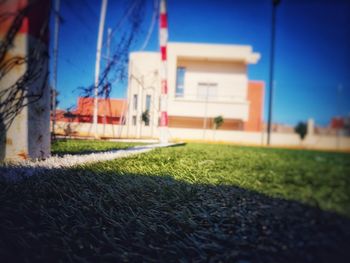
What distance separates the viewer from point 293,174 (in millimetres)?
894

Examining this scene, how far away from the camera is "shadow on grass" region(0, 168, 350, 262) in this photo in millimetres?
746

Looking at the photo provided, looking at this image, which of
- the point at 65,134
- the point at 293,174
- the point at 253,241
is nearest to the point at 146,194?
the point at 253,241

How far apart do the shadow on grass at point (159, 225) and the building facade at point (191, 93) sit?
1.44m

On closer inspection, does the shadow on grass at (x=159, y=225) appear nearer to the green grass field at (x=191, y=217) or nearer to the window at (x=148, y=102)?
the green grass field at (x=191, y=217)

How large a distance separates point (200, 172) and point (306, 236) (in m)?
1.17

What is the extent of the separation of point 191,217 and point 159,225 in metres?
0.18

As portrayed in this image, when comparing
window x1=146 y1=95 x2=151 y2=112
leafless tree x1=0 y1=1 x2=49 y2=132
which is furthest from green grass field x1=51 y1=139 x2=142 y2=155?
leafless tree x1=0 y1=1 x2=49 y2=132

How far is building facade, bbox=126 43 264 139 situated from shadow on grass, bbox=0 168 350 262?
4.71 feet

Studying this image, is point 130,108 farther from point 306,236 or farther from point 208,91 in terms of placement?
point 306,236

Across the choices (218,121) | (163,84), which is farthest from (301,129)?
(163,84)

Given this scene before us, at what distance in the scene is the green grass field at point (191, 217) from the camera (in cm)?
74

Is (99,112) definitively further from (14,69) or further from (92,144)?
(92,144)

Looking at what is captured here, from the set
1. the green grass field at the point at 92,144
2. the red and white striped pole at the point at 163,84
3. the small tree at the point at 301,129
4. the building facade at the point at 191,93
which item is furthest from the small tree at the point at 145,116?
the small tree at the point at 301,129

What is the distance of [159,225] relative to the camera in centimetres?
110
